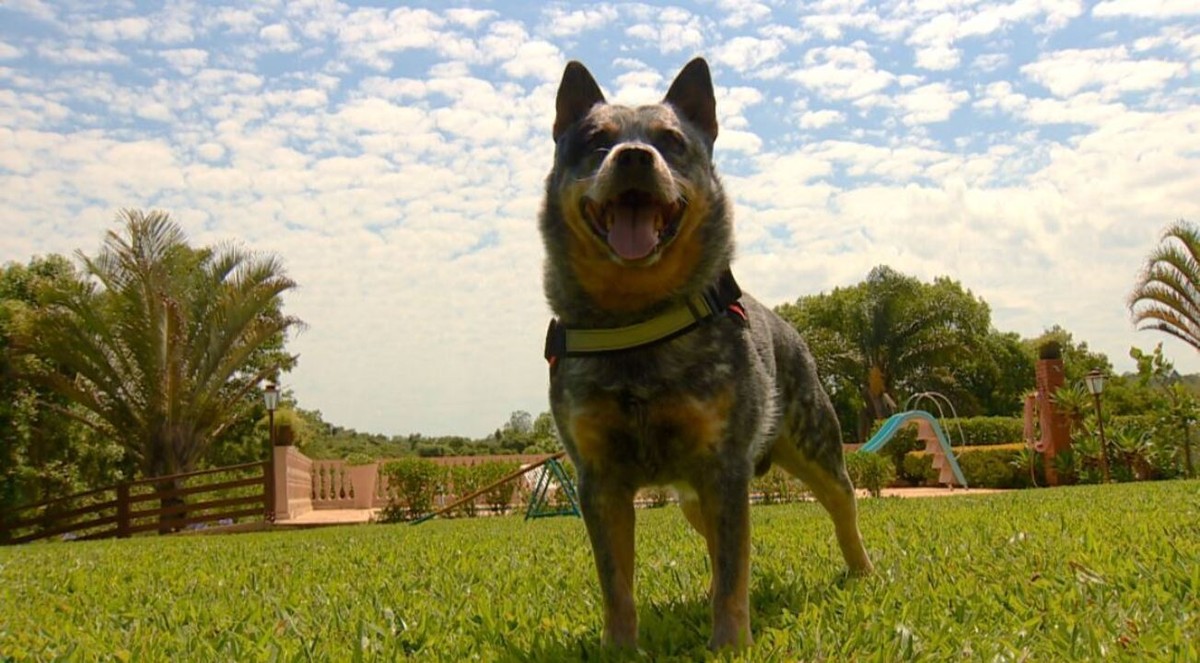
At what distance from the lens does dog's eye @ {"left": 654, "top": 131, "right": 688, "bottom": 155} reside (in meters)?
3.36

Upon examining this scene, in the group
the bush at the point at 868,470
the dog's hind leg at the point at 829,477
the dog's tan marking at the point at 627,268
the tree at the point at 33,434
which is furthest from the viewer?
the tree at the point at 33,434

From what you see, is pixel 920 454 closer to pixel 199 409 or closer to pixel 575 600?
pixel 199 409

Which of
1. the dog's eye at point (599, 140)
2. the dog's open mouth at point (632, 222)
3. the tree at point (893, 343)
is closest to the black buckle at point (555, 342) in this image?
the dog's open mouth at point (632, 222)

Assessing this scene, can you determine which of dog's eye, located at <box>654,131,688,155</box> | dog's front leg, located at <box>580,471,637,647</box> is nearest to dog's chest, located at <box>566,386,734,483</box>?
dog's front leg, located at <box>580,471,637,647</box>

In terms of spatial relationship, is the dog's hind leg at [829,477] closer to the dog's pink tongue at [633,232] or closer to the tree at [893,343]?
the dog's pink tongue at [633,232]

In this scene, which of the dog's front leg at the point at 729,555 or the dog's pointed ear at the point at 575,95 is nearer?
the dog's front leg at the point at 729,555

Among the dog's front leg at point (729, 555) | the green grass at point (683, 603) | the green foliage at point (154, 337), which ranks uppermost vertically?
the green foliage at point (154, 337)

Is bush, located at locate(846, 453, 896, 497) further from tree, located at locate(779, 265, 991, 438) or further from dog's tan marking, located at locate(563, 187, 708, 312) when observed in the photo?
Result: tree, located at locate(779, 265, 991, 438)

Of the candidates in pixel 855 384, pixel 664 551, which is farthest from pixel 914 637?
pixel 855 384

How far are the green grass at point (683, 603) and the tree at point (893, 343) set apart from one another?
4028 centimetres

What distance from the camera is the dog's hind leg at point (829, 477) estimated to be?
427cm

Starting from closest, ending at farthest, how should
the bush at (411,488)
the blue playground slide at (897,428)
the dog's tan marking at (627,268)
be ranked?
the dog's tan marking at (627,268) < the bush at (411,488) < the blue playground slide at (897,428)

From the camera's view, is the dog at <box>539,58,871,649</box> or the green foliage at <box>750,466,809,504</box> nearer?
the dog at <box>539,58,871,649</box>

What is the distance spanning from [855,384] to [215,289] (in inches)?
1343
